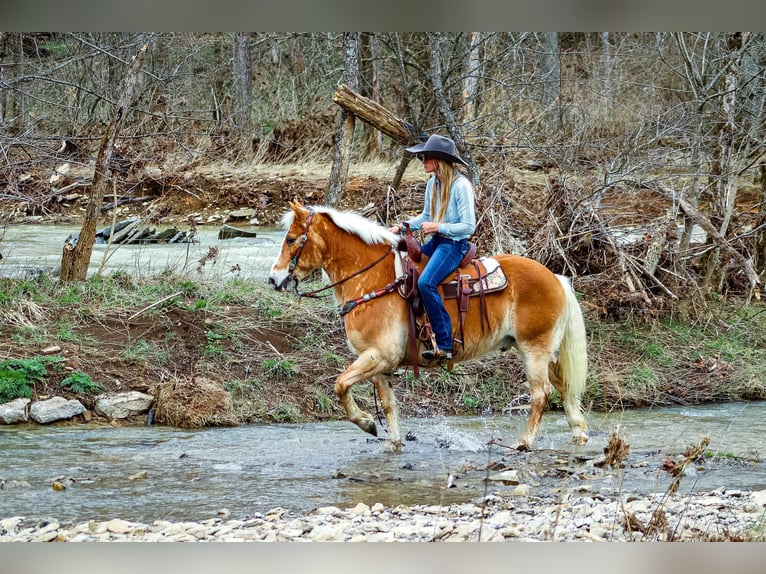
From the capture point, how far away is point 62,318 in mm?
9539

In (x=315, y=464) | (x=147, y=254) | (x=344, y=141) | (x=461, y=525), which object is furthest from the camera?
(x=147, y=254)

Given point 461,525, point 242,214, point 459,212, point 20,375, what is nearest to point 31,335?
point 20,375

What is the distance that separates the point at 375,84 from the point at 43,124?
6820 millimetres

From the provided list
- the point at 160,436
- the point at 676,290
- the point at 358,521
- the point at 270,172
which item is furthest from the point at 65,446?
the point at 270,172

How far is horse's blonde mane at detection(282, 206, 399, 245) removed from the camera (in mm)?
6879

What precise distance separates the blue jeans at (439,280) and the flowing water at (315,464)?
0.99 meters

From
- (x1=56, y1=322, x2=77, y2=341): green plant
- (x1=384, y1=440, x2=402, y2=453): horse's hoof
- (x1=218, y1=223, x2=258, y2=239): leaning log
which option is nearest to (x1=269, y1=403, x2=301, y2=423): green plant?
(x1=384, y1=440, x2=402, y2=453): horse's hoof

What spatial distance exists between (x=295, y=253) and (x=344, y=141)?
551 cm

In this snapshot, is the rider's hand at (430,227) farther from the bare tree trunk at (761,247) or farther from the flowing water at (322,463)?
the bare tree trunk at (761,247)

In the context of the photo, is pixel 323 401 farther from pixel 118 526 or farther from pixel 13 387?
pixel 118 526

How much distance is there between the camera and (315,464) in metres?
6.83

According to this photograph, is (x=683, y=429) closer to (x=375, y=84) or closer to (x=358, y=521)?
(x=358, y=521)

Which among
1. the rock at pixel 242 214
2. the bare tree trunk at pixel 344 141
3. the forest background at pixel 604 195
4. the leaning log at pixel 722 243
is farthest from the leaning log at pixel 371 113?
the rock at pixel 242 214

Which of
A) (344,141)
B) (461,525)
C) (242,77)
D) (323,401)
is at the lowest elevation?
(323,401)
